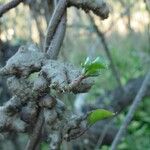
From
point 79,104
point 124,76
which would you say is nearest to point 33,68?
point 79,104

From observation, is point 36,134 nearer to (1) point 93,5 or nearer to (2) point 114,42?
(1) point 93,5

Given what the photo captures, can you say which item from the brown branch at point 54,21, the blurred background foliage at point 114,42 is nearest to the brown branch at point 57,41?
the brown branch at point 54,21

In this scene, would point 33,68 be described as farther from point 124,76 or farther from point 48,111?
point 124,76

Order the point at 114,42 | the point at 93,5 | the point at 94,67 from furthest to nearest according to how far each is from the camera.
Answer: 1. the point at 114,42
2. the point at 93,5
3. the point at 94,67

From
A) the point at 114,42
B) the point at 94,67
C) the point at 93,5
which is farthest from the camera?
the point at 114,42

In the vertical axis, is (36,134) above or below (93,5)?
below

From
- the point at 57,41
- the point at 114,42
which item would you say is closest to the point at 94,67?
the point at 57,41

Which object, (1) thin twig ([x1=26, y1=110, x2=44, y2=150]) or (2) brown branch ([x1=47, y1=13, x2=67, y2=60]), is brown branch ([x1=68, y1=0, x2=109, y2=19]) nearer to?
(2) brown branch ([x1=47, y1=13, x2=67, y2=60])

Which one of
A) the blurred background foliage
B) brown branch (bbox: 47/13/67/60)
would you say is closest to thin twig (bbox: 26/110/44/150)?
brown branch (bbox: 47/13/67/60)
